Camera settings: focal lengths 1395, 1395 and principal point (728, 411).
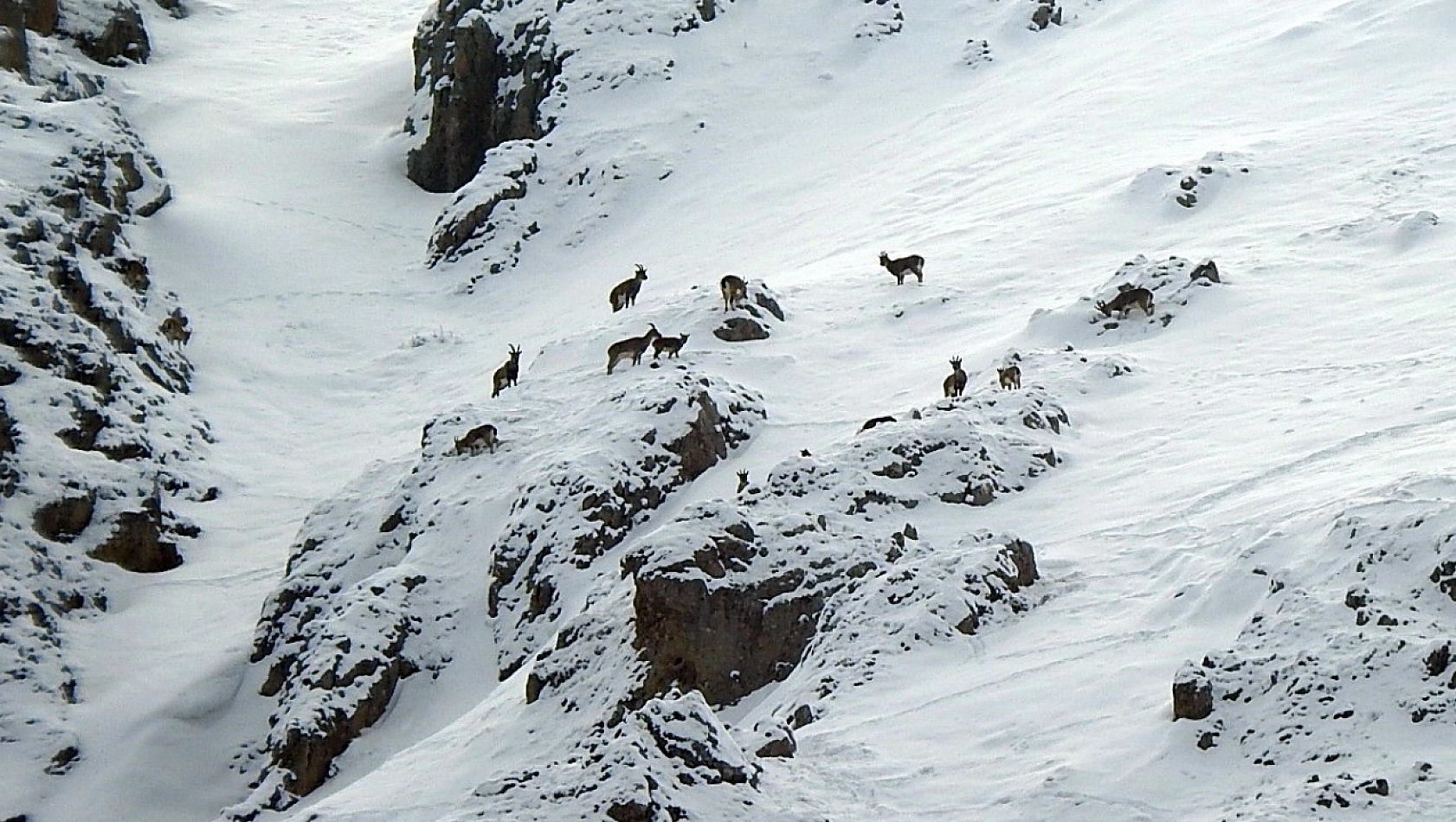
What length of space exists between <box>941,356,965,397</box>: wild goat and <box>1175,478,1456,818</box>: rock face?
6.00 m

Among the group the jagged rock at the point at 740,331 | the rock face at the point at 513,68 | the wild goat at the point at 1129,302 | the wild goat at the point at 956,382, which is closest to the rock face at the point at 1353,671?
the wild goat at the point at 956,382

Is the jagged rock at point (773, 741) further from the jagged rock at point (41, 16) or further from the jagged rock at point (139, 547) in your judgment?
the jagged rock at point (41, 16)

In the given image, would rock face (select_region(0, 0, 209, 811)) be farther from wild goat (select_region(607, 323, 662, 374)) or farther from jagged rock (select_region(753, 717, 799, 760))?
jagged rock (select_region(753, 717, 799, 760))

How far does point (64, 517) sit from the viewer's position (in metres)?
19.5

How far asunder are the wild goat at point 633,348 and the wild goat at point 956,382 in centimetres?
456

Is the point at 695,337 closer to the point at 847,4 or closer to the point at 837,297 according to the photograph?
the point at 837,297

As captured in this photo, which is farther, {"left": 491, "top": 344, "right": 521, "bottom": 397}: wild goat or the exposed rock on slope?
{"left": 491, "top": 344, "right": 521, "bottom": 397}: wild goat

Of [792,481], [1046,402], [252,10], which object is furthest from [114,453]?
[252,10]

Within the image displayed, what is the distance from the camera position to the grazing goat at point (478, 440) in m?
17.2

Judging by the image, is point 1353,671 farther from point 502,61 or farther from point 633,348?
point 502,61

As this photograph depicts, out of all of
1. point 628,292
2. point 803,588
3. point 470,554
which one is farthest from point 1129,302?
point 628,292

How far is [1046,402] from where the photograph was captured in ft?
45.6

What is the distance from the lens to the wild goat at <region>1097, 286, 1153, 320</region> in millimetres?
16094

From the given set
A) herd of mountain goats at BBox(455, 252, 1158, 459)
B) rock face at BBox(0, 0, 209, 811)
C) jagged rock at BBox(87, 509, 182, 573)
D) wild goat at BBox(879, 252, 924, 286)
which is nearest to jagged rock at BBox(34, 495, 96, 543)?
rock face at BBox(0, 0, 209, 811)
